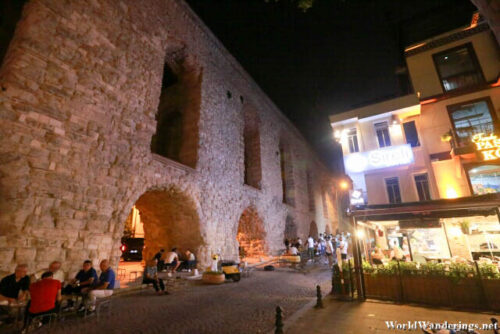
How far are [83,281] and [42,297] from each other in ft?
4.46

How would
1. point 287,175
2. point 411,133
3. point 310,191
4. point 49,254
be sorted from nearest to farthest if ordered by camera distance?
point 49,254 < point 411,133 < point 287,175 < point 310,191

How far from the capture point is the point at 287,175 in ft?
72.8

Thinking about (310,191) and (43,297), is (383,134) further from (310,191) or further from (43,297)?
(310,191)

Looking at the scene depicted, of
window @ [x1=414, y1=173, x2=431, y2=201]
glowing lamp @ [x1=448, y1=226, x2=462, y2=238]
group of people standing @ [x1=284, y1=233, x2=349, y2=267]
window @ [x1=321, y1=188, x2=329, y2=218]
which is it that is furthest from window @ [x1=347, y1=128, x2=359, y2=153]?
window @ [x1=321, y1=188, x2=329, y2=218]

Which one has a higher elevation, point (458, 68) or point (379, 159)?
point (458, 68)

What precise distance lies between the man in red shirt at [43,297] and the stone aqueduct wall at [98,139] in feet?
5.42

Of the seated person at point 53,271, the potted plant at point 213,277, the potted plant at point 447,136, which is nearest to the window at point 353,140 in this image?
the potted plant at point 447,136

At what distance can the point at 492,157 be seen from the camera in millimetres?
8688

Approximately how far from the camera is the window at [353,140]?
12.0 metres

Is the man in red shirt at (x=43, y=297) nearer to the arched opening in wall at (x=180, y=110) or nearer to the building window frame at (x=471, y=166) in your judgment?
the arched opening in wall at (x=180, y=110)

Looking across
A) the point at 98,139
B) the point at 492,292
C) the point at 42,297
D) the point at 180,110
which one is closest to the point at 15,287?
the point at 42,297

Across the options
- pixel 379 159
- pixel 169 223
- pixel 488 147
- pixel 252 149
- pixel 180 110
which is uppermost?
pixel 180 110

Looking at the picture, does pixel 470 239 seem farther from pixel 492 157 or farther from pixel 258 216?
pixel 258 216


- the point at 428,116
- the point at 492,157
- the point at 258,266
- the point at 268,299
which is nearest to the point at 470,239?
the point at 492,157
